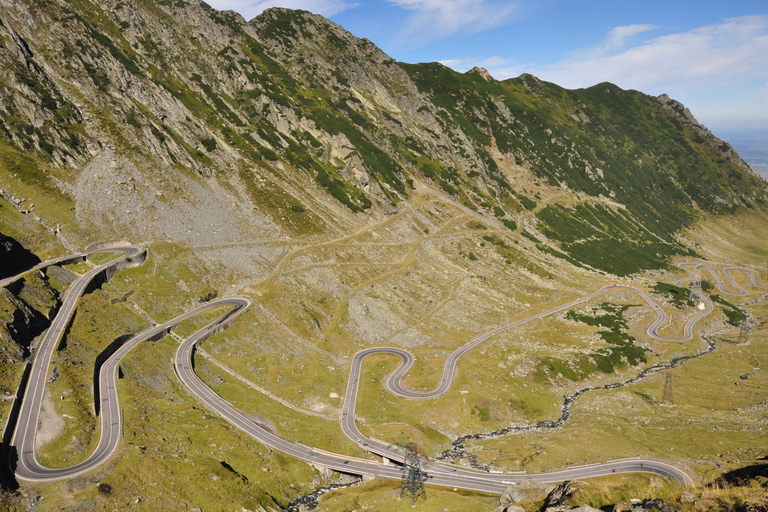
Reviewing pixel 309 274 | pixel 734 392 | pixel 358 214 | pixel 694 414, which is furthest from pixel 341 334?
pixel 734 392

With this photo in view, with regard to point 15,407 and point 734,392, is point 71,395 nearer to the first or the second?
point 15,407

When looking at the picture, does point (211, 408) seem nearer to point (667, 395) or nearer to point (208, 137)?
point (667, 395)

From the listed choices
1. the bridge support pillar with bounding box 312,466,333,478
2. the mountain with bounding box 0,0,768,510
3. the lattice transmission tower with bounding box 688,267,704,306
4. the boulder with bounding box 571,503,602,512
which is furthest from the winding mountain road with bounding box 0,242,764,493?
the lattice transmission tower with bounding box 688,267,704,306

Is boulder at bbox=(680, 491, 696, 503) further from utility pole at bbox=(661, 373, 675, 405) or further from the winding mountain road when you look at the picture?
utility pole at bbox=(661, 373, 675, 405)

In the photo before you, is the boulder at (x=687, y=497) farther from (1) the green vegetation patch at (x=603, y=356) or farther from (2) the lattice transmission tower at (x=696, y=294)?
(2) the lattice transmission tower at (x=696, y=294)

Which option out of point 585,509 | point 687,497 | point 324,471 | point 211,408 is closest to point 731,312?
point 324,471
